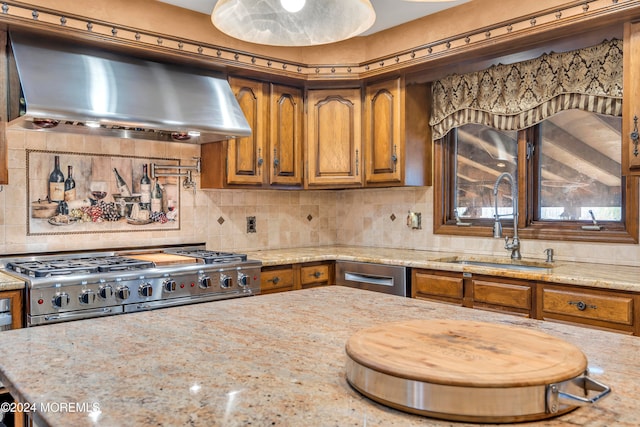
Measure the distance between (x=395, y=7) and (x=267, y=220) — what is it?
6.25 feet

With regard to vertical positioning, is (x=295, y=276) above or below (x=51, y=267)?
below

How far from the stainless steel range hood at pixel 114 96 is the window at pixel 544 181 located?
1667 millimetres

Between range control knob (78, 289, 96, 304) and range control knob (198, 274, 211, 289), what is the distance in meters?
0.62

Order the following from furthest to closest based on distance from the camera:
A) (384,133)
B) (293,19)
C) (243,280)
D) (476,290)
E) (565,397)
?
(384,133), (243,280), (476,290), (293,19), (565,397)

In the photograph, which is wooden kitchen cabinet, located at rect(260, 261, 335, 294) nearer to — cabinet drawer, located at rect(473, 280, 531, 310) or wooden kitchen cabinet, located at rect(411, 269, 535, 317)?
wooden kitchen cabinet, located at rect(411, 269, 535, 317)

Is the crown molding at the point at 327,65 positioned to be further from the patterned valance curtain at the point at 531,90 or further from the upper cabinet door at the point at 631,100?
the patterned valance curtain at the point at 531,90

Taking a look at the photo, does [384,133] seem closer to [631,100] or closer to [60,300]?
[631,100]

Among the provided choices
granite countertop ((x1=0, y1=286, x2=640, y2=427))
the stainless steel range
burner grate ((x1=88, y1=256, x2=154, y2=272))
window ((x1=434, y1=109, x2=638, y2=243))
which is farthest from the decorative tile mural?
window ((x1=434, y1=109, x2=638, y2=243))

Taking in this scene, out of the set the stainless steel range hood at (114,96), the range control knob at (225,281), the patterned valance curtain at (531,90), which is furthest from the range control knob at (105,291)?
the patterned valance curtain at (531,90)

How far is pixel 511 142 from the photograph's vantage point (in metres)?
3.65

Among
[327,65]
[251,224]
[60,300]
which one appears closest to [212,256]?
[251,224]

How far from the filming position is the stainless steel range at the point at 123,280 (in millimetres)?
2537

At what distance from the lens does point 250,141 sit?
374cm

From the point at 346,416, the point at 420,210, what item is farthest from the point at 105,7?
the point at 346,416
